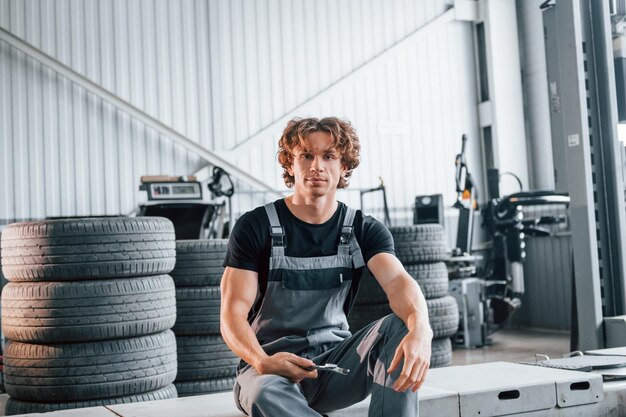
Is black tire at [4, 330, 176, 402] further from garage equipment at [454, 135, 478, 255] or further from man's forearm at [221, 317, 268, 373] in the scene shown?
garage equipment at [454, 135, 478, 255]

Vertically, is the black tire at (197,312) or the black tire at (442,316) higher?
the black tire at (197,312)

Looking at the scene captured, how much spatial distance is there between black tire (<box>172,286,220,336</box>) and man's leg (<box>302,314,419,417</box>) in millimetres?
1555

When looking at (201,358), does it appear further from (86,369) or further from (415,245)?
(415,245)

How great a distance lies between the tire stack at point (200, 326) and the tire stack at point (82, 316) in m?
0.47

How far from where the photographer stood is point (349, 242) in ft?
7.94

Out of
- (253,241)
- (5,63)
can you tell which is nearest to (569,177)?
(253,241)

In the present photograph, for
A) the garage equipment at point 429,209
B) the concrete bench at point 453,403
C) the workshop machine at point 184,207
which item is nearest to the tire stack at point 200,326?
the concrete bench at point 453,403

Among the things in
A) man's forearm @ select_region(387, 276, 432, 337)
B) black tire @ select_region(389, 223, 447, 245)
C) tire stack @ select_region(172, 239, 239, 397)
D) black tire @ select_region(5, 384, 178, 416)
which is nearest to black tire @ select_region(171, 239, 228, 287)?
tire stack @ select_region(172, 239, 239, 397)

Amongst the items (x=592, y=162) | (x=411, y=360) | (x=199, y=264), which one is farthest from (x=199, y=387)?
(x=592, y=162)

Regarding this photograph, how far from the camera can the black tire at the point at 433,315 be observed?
4.25 m

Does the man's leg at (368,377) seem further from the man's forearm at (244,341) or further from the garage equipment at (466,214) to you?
the garage equipment at (466,214)

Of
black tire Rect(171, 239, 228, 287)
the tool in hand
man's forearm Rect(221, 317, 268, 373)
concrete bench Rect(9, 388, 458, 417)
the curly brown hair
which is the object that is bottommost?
concrete bench Rect(9, 388, 458, 417)

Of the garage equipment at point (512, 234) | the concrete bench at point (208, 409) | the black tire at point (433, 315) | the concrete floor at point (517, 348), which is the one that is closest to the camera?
the concrete bench at point (208, 409)

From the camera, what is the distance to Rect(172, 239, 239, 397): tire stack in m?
3.88
